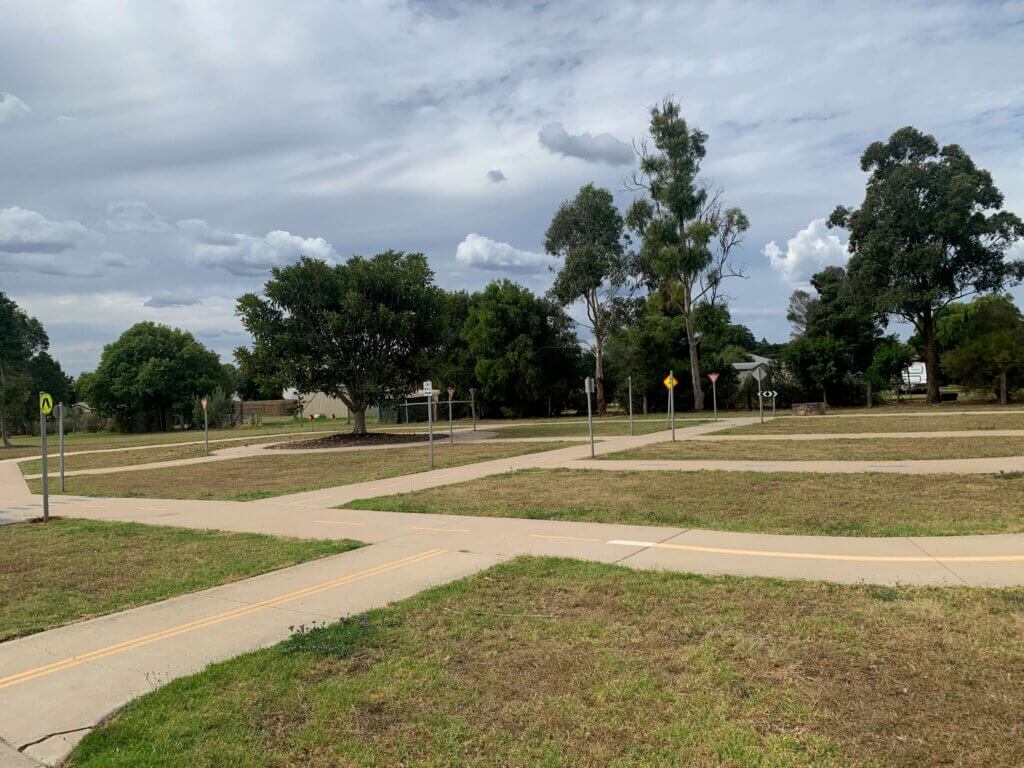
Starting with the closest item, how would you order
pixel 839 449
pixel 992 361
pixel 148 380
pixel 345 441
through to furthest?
1. pixel 839 449
2. pixel 345 441
3. pixel 992 361
4. pixel 148 380

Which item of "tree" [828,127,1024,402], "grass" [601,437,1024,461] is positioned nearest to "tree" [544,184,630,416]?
"tree" [828,127,1024,402]

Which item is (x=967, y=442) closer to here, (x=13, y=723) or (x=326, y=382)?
(x=13, y=723)

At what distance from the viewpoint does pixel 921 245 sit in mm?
44031

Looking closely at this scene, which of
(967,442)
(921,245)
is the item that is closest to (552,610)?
(967,442)

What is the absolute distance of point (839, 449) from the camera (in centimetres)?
1848

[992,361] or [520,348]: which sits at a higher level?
[520,348]

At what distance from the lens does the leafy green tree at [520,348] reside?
52562 millimetres

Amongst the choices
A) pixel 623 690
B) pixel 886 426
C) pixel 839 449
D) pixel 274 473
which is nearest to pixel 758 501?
pixel 623 690

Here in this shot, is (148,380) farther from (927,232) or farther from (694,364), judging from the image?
(927,232)

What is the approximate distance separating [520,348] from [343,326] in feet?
75.6

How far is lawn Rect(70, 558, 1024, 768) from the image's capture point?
3416 mm

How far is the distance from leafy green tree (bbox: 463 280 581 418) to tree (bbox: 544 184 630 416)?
287 cm

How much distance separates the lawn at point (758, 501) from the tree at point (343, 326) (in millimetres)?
18103

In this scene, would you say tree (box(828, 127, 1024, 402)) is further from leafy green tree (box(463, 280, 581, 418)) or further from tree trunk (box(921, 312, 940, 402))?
leafy green tree (box(463, 280, 581, 418))
